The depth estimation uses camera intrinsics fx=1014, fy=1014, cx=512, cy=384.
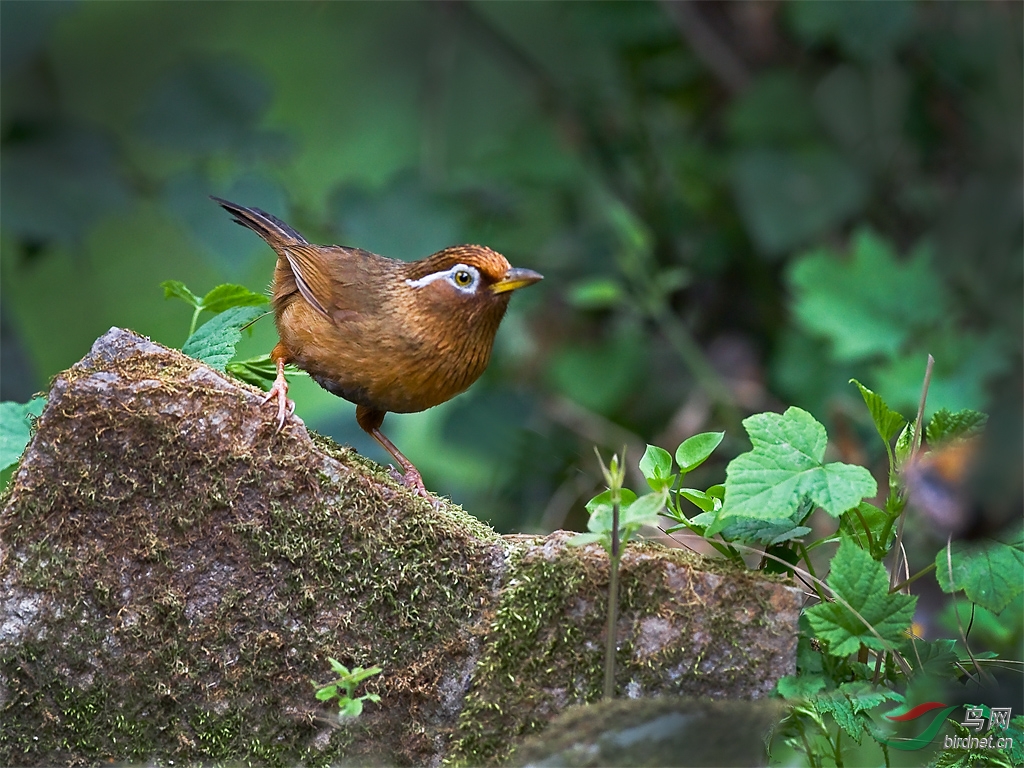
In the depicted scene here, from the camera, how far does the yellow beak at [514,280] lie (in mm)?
3516

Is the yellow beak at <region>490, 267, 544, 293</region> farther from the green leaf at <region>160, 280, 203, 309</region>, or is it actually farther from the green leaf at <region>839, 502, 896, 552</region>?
the green leaf at <region>839, 502, 896, 552</region>

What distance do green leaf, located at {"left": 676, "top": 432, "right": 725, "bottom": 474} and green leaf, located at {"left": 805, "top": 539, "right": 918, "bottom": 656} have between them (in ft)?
1.35

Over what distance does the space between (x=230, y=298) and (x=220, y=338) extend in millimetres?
242

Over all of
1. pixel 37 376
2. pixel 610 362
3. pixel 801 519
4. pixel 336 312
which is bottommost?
pixel 801 519

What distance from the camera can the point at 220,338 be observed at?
307 cm

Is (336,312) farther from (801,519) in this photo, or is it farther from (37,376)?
(37,376)

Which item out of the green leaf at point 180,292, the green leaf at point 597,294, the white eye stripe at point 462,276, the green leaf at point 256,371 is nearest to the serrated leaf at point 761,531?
the white eye stripe at point 462,276

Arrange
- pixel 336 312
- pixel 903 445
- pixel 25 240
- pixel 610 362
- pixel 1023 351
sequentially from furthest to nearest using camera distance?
1. pixel 610 362
2. pixel 25 240
3. pixel 1023 351
4. pixel 336 312
5. pixel 903 445

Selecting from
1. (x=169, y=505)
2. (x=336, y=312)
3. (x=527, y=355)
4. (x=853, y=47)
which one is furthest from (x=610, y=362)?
(x=169, y=505)

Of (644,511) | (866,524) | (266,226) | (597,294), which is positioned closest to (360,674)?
(644,511)

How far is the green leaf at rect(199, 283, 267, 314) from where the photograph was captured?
3240 mm

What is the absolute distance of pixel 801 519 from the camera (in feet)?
8.73

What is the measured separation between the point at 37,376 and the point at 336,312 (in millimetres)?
3075

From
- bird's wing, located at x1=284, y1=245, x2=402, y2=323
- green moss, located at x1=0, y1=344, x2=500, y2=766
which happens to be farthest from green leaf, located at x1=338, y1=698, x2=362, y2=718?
bird's wing, located at x1=284, y1=245, x2=402, y2=323
